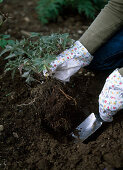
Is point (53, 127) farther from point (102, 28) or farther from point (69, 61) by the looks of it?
point (102, 28)

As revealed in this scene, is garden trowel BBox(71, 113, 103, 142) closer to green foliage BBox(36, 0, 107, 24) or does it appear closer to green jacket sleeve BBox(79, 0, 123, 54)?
green jacket sleeve BBox(79, 0, 123, 54)

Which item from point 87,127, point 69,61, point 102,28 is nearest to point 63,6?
point 102,28

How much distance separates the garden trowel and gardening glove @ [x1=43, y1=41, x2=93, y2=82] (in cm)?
A: 33

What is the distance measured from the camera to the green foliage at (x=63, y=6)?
7.89ft

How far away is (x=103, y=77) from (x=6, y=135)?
2.97ft

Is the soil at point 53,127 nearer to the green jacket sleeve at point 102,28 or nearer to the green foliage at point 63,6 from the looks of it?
the green jacket sleeve at point 102,28

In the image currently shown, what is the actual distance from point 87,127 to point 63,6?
1718 millimetres

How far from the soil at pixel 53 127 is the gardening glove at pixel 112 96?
18 centimetres

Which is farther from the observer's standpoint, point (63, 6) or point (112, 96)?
point (63, 6)

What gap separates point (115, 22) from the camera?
1.54 metres

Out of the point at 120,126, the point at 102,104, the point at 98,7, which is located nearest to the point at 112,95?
the point at 102,104

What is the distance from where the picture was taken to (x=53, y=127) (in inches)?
57.9

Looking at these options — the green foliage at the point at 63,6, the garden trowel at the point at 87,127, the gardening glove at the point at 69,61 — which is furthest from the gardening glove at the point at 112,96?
the green foliage at the point at 63,6

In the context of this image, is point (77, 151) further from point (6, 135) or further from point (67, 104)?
point (6, 135)
